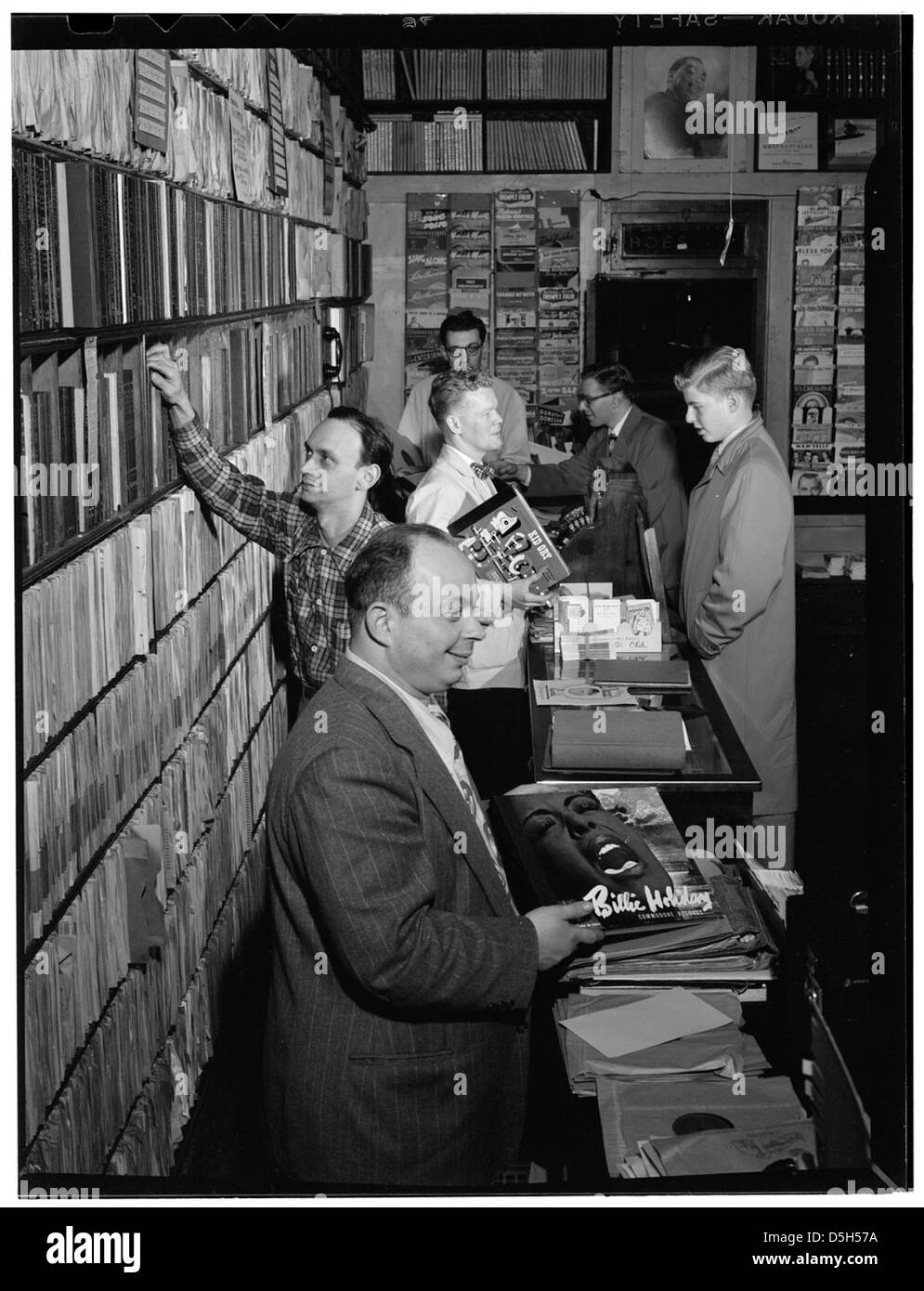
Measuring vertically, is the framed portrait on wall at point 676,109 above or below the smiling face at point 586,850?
above

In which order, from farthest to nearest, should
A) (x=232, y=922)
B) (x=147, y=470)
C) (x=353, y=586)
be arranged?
1. (x=232, y=922)
2. (x=147, y=470)
3. (x=353, y=586)

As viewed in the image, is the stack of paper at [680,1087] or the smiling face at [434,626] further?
the smiling face at [434,626]

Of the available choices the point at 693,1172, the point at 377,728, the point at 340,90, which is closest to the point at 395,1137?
the point at 693,1172

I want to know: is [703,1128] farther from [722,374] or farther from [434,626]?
[722,374]

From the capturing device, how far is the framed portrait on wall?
848 cm

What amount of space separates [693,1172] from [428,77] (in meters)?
7.74

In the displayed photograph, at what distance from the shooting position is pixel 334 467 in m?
3.71

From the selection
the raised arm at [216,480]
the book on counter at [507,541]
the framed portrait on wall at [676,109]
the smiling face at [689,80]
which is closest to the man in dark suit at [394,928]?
the raised arm at [216,480]

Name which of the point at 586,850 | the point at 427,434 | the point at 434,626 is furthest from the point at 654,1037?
the point at 427,434

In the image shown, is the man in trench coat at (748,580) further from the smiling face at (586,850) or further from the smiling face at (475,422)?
the smiling face at (586,850)

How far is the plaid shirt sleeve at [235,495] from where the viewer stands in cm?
310

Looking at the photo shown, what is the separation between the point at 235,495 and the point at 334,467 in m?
0.38
